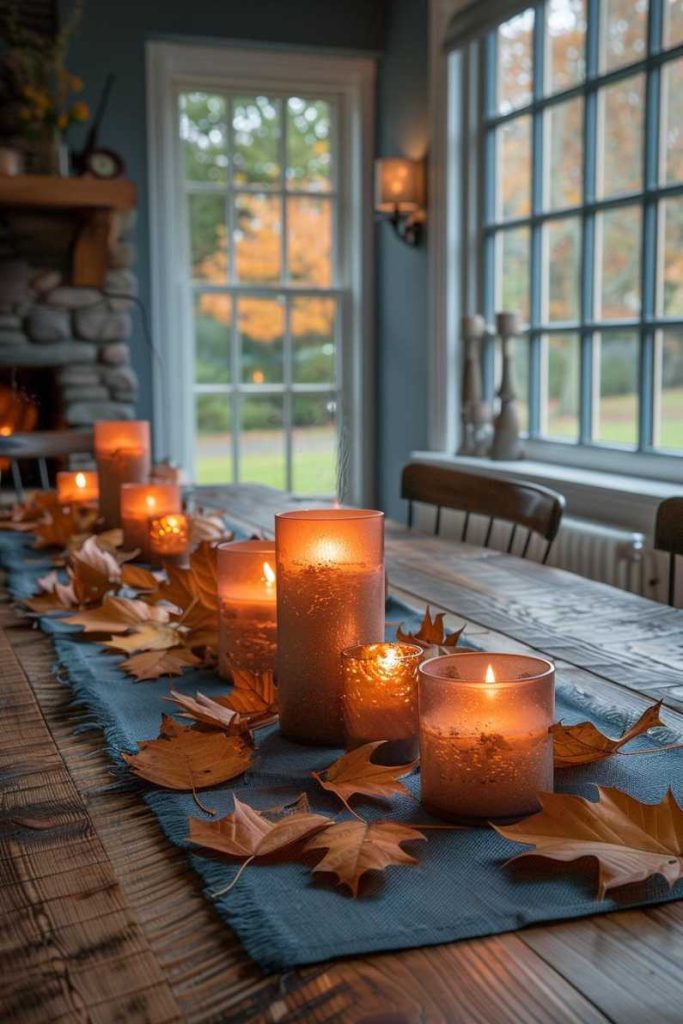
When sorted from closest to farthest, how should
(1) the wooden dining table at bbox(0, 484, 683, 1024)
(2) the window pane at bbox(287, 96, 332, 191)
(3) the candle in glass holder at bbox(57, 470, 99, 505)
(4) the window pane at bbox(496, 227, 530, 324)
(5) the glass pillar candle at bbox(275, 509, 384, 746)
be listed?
1. (1) the wooden dining table at bbox(0, 484, 683, 1024)
2. (5) the glass pillar candle at bbox(275, 509, 384, 746)
3. (3) the candle in glass holder at bbox(57, 470, 99, 505)
4. (4) the window pane at bbox(496, 227, 530, 324)
5. (2) the window pane at bbox(287, 96, 332, 191)

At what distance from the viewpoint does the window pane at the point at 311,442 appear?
484 centimetres

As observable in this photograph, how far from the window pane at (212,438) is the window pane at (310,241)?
659 mm

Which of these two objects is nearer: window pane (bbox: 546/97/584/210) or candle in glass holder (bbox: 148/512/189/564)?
candle in glass holder (bbox: 148/512/189/564)

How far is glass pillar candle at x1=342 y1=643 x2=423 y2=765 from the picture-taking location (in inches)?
31.1

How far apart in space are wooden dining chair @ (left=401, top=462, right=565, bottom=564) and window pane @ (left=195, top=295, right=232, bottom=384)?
2464 millimetres

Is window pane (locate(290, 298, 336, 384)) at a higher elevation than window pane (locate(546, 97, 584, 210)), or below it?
below

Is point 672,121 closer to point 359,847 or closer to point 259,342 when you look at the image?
point 259,342

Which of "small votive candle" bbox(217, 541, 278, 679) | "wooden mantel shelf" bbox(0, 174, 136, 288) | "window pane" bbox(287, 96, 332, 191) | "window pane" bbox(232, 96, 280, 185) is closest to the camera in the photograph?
"small votive candle" bbox(217, 541, 278, 679)

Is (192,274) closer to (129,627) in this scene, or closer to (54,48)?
(54,48)

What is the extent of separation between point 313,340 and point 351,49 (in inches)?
48.9

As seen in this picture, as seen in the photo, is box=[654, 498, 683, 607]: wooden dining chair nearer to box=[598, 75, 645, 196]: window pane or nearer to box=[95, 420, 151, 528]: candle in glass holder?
box=[95, 420, 151, 528]: candle in glass holder

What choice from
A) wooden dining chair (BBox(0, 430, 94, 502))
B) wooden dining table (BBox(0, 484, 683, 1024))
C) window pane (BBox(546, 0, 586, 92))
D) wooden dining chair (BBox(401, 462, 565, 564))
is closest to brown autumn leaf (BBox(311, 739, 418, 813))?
wooden dining table (BBox(0, 484, 683, 1024))

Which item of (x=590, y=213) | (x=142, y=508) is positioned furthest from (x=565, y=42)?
(x=142, y=508)

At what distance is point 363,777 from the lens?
2.49 feet
